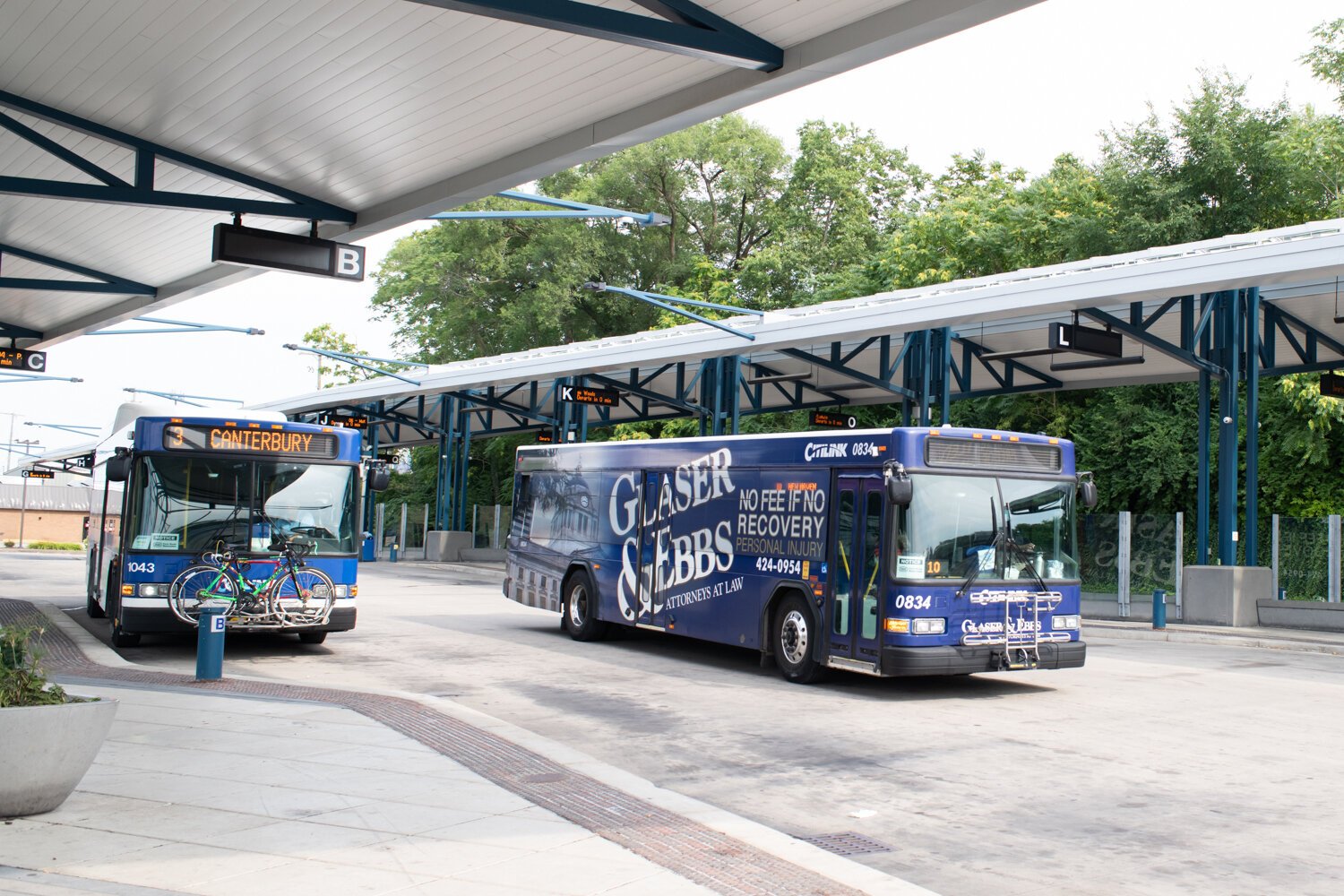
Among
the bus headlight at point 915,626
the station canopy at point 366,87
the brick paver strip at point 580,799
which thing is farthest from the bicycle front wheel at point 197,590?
the bus headlight at point 915,626

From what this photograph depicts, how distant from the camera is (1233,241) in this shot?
22.9 meters

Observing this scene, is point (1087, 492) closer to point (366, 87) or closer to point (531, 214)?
point (531, 214)

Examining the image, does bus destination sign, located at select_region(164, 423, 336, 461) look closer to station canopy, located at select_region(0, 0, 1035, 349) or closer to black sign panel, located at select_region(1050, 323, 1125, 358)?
station canopy, located at select_region(0, 0, 1035, 349)

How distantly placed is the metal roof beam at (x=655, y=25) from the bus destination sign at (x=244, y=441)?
8.96 metres

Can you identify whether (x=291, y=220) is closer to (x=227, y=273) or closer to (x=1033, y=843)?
(x=227, y=273)

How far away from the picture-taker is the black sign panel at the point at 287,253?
13.6 metres

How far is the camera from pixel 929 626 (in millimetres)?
13414

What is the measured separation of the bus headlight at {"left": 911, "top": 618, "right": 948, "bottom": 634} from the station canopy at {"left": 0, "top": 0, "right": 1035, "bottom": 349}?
19.3ft

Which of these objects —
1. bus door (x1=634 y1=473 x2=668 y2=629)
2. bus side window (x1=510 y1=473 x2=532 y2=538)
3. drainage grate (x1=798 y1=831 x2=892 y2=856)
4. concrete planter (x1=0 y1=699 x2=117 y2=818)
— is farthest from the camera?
bus side window (x1=510 y1=473 x2=532 y2=538)

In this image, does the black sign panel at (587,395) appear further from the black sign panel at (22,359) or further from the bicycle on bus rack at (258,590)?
the bicycle on bus rack at (258,590)

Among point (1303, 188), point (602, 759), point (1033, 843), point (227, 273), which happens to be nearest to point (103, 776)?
point (602, 759)

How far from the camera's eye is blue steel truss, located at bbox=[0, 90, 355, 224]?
1262 cm

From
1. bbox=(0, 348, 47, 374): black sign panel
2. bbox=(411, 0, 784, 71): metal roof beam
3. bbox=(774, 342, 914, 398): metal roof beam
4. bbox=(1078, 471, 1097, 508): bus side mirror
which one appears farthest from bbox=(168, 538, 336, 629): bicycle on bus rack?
bbox=(774, 342, 914, 398): metal roof beam

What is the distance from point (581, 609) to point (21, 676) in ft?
41.7
